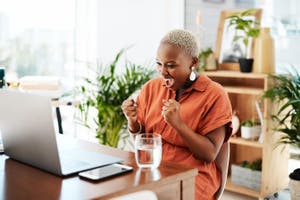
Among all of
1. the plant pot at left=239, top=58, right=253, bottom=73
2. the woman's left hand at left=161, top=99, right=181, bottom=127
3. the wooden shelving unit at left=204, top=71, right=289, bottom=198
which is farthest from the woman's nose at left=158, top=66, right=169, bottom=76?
the plant pot at left=239, top=58, right=253, bottom=73

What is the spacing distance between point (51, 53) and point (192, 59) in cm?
203

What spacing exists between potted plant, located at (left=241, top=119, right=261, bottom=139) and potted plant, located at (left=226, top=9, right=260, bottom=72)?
16.3 inches

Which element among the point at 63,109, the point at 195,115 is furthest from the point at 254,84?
the point at 195,115

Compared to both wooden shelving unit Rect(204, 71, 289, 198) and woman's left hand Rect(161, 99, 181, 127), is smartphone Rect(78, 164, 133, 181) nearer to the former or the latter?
woman's left hand Rect(161, 99, 181, 127)

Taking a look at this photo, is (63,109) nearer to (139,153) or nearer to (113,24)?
(113,24)

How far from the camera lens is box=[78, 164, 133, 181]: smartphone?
4.79ft

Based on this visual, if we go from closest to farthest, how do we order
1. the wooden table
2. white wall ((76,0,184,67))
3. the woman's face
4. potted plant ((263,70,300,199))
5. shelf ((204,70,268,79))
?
the wooden table → the woman's face → potted plant ((263,70,300,199)) → shelf ((204,70,268,79)) → white wall ((76,0,184,67))

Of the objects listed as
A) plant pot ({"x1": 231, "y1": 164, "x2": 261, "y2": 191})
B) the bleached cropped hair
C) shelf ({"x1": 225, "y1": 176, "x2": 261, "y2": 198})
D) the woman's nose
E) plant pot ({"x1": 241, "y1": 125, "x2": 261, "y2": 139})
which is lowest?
shelf ({"x1": 225, "y1": 176, "x2": 261, "y2": 198})

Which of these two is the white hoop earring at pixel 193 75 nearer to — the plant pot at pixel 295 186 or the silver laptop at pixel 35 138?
the silver laptop at pixel 35 138

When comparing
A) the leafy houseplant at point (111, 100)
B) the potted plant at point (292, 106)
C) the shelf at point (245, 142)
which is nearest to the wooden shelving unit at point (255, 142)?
the shelf at point (245, 142)

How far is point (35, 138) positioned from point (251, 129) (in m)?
2.35

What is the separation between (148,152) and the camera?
1.56 meters

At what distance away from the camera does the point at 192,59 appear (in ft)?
6.98

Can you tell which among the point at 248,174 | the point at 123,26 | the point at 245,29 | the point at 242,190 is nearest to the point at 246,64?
the point at 245,29
